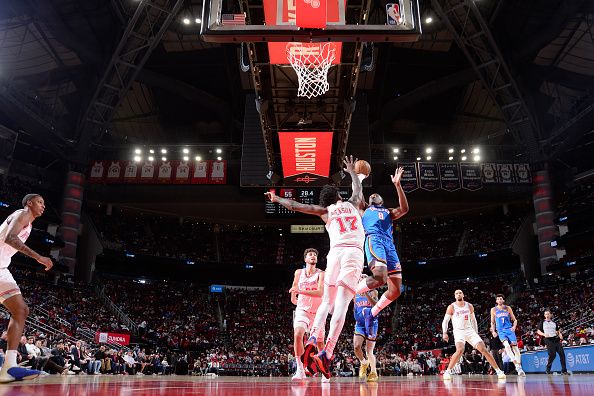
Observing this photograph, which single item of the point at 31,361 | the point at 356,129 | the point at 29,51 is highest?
the point at 29,51

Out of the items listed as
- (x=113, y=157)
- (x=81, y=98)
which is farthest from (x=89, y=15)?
(x=113, y=157)

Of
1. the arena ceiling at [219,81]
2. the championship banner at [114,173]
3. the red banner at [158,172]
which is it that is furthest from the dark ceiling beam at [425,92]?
Answer: the championship banner at [114,173]

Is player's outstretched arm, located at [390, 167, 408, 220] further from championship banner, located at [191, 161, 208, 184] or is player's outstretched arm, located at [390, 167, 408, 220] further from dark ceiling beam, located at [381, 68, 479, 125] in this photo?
dark ceiling beam, located at [381, 68, 479, 125]

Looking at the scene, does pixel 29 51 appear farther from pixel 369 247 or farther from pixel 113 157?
pixel 369 247

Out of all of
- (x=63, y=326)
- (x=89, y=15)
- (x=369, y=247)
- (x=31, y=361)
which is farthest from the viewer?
(x=89, y=15)

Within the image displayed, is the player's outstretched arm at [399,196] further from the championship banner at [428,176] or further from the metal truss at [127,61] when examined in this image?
the championship banner at [428,176]

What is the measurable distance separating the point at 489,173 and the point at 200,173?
1915 cm

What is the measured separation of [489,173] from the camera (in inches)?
1233

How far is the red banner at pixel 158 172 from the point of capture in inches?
1258

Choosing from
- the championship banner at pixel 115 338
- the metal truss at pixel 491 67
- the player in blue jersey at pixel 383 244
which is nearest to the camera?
the player in blue jersey at pixel 383 244

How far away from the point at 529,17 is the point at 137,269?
1287 inches

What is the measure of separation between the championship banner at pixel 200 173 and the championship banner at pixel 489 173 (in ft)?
60.2

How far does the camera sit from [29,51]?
26.5 metres

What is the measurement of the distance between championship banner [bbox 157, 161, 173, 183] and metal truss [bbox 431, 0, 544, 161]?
1933 cm
